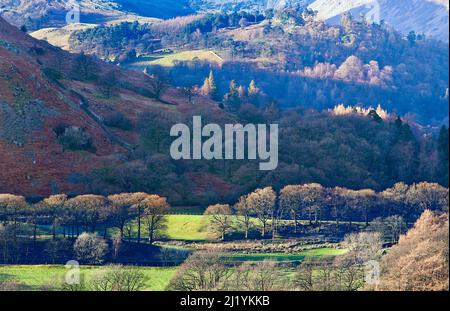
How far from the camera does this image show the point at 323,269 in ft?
169

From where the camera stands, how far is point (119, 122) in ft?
333

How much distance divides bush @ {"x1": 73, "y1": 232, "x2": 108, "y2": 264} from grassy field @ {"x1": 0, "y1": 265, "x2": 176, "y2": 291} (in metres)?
3.31

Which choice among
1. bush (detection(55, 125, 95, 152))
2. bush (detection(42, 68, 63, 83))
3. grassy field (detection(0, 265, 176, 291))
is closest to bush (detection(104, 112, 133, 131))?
bush (detection(42, 68, 63, 83))

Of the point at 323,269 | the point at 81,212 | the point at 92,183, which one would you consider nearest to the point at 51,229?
the point at 81,212

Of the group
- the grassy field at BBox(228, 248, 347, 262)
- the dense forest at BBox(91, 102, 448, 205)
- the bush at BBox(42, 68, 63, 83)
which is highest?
the bush at BBox(42, 68, 63, 83)

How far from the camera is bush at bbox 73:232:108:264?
5959cm

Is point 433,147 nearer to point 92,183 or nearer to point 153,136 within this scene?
point 153,136

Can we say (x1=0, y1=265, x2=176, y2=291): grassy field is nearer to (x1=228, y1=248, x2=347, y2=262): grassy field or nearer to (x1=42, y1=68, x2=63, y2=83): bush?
(x1=228, y1=248, x2=347, y2=262): grassy field

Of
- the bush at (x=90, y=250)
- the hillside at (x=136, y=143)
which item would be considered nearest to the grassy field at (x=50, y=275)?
the bush at (x=90, y=250)

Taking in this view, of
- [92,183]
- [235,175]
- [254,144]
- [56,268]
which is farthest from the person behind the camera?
[254,144]

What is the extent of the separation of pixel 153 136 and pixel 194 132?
576 centimetres

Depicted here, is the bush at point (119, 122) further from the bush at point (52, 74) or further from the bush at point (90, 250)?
the bush at point (90, 250)

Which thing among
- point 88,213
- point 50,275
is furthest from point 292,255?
point 50,275

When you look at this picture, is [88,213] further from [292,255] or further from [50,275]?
[292,255]
